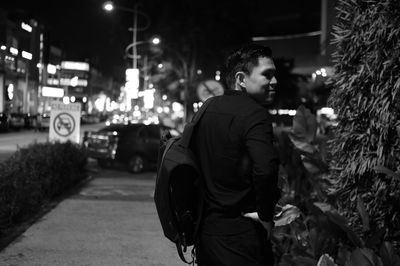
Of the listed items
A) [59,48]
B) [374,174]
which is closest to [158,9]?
[59,48]

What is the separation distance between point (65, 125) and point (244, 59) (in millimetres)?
11240

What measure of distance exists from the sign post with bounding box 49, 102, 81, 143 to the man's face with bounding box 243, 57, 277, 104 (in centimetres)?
1103

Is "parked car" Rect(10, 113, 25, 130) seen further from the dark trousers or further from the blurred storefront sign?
the dark trousers

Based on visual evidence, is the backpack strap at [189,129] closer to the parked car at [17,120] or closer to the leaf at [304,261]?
the leaf at [304,261]

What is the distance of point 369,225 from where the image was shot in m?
3.88

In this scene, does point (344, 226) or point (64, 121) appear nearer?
point (344, 226)

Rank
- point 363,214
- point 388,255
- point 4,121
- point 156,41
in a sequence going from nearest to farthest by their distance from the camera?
point 388,255, point 363,214, point 4,121, point 156,41

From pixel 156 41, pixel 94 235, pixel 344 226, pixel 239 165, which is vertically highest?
pixel 156 41

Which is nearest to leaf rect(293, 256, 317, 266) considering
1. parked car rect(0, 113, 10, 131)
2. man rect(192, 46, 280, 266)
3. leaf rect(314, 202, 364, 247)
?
leaf rect(314, 202, 364, 247)

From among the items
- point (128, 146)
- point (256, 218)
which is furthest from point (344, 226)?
point (128, 146)

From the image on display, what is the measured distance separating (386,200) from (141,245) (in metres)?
3.76

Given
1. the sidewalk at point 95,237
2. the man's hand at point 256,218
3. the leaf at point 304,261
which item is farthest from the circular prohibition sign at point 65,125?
the man's hand at point 256,218

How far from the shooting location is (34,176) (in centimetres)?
850

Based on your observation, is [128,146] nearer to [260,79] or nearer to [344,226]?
[344,226]
